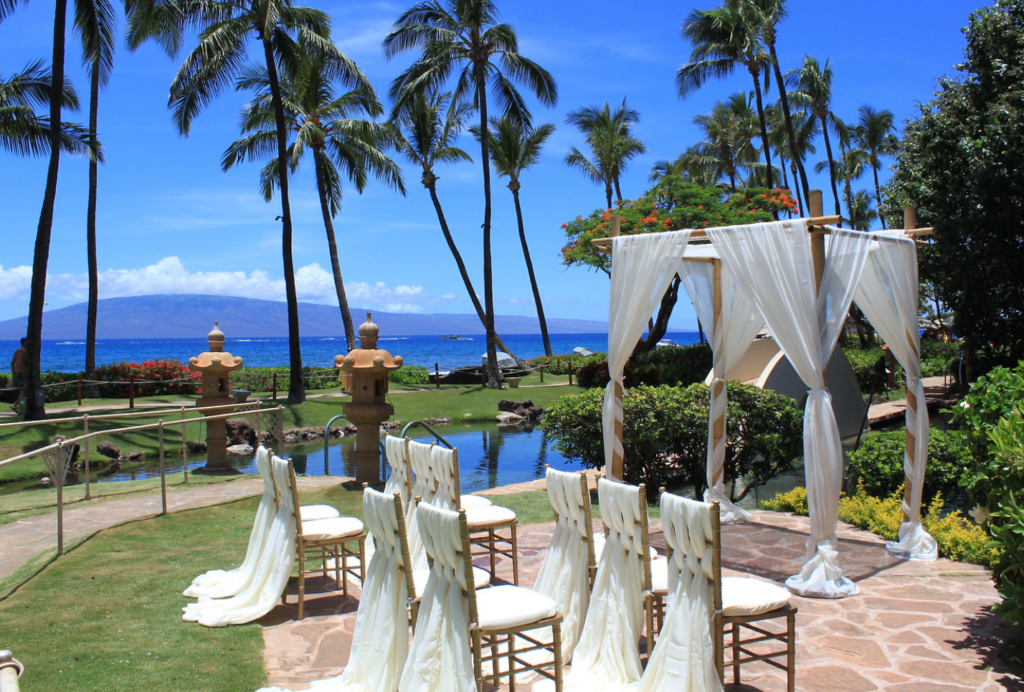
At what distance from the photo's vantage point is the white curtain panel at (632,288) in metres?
6.91

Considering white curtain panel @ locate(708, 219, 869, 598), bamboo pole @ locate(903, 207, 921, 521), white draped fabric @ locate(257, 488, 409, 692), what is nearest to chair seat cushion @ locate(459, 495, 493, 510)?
white draped fabric @ locate(257, 488, 409, 692)

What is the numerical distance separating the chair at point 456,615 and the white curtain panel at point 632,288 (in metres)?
3.72

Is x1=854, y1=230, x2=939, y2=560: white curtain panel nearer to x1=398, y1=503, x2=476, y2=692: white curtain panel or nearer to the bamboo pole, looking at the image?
the bamboo pole

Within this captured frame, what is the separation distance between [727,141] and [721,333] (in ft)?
112

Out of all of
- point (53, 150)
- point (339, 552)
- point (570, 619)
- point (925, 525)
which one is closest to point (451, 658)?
point (570, 619)

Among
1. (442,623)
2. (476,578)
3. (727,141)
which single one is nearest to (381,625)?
(442,623)

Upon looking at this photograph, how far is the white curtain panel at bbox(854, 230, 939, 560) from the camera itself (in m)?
6.70

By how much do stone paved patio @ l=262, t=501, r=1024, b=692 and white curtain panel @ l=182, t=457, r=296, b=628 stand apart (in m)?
0.15

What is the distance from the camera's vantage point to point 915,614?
5.10 m

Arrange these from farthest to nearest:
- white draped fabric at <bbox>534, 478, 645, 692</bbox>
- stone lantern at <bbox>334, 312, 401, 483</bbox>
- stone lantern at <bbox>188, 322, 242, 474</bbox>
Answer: stone lantern at <bbox>188, 322, 242, 474</bbox>
stone lantern at <bbox>334, 312, 401, 483</bbox>
white draped fabric at <bbox>534, 478, 645, 692</bbox>

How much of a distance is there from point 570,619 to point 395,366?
5185mm

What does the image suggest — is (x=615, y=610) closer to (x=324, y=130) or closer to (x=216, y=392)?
(x=216, y=392)

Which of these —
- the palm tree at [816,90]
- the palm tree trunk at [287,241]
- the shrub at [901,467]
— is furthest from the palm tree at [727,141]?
the shrub at [901,467]

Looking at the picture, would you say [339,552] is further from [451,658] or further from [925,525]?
[925,525]
